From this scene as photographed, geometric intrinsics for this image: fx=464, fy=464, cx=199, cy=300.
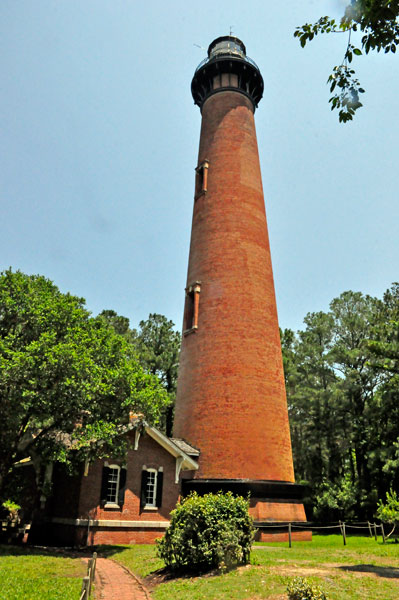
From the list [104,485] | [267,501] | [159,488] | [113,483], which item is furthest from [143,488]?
[267,501]

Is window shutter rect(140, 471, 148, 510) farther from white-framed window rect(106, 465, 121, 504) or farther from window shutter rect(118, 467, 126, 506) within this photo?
white-framed window rect(106, 465, 121, 504)

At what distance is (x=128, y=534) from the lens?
18281 mm

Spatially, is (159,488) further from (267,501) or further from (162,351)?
(162,351)

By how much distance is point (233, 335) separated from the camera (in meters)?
21.4

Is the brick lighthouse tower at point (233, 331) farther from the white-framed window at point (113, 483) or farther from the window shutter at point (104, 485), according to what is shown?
the window shutter at point (104, 485)

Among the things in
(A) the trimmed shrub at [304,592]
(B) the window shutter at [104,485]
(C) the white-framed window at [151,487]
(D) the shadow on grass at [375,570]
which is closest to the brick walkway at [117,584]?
(A) the trimmed shrub at [304,592]

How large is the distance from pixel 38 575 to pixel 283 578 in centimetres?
586

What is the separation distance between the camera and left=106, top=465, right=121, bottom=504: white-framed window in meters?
18.2

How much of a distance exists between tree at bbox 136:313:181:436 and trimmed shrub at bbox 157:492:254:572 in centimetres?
2891

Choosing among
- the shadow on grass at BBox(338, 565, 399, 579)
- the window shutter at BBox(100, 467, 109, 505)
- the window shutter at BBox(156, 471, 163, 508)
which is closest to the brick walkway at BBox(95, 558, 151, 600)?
the window shutter at BBox(100, 467, 109, 505)

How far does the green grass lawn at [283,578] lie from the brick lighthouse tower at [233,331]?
522cm

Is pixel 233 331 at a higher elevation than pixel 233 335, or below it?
higher

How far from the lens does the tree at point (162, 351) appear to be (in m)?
41.9

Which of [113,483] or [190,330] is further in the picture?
[190,330]
